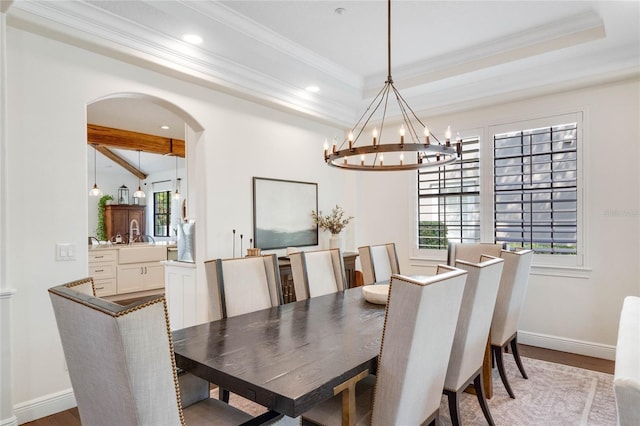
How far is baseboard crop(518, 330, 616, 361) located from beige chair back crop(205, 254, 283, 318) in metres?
2.97

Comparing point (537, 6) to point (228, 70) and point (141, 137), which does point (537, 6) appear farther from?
point (141, 137)

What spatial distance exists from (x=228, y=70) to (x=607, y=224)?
3942 mm

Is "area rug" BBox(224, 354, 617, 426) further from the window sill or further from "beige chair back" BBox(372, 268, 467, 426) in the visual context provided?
"beige chair back" BBox(372, 268, 467, 426)

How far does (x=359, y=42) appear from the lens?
3.61m

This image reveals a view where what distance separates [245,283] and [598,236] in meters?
3.42

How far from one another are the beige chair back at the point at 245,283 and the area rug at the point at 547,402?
788 mm

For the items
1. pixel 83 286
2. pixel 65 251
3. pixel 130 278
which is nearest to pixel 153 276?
pixel 130 278

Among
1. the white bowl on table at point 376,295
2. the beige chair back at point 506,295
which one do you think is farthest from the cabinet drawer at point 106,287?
the beige chair back at point 506,295

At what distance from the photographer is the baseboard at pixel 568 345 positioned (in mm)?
3641

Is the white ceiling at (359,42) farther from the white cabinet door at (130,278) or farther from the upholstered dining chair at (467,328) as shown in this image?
the white cabinet door at (130,278)

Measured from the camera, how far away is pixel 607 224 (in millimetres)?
3650

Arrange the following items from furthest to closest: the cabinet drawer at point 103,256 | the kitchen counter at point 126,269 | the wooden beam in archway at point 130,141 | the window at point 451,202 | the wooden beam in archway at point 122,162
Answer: the wooden beam in archway at point 122,162 < the kitchen counter at point 126,269 < the cabinet drawer at point 103,256 < the wooden beam in archway at point 130,141 < the window at point 451,202

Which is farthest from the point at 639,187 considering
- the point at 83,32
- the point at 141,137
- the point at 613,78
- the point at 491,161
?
the point at 141,137

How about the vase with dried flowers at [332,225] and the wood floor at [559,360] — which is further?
the vase with dried flowers at [332,225]
